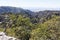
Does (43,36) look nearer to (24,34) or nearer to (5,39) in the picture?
(5,39)

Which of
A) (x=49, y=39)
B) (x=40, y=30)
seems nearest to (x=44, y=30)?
(x=40, y=30)

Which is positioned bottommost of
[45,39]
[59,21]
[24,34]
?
[24,34]

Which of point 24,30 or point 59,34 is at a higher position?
point 59,34

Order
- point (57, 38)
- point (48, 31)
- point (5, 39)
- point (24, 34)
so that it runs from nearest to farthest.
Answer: point (57, 38), point (48, 31), point (5, 39), point (24, 34)

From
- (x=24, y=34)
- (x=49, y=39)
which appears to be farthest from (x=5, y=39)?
(x=49, y=39)

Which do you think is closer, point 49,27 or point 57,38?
point 57,38

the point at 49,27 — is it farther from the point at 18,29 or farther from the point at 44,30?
the point at 18,29

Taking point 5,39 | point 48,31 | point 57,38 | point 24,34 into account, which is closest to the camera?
point 57,38

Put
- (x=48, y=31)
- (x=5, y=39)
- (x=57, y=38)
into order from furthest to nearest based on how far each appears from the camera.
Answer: (x=5, y=39)
(x=48, y=31)
(x=57, y=38)

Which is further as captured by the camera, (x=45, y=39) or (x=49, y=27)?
(x=49, y=27)
